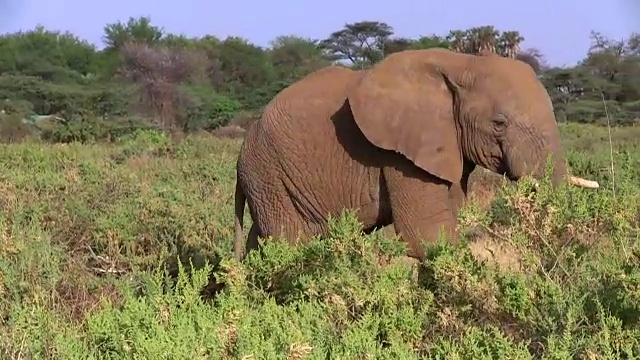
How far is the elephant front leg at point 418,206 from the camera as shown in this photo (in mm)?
4836

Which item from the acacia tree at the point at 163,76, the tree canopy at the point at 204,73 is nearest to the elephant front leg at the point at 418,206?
the tree canopy at the point at 204,73

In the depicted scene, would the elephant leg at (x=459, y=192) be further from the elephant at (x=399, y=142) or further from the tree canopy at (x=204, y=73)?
the tree canopy at (x=204, y=73)

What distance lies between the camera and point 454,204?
5.07 meters

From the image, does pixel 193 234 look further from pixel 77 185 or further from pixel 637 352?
pixel 637 352

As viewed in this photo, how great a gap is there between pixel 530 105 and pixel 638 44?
32.3 metres

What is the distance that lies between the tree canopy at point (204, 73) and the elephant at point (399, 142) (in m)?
15.9

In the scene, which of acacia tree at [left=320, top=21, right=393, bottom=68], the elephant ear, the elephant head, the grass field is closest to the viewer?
the grass field

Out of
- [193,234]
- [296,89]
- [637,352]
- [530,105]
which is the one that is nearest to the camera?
[637,352]

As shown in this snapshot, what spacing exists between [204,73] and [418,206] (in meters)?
38.2

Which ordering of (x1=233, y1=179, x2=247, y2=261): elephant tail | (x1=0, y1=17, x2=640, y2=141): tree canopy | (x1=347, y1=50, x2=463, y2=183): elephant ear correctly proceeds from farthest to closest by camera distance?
1. (x1=0, y1=17, x2=640, y2=141): tree canopy
2. (x1=233, y1=179, x2=247, y2=261): elephant tail
3. (x1=347, y1=50, x2=463, y2=183): elephant ear

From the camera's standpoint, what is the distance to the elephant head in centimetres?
475

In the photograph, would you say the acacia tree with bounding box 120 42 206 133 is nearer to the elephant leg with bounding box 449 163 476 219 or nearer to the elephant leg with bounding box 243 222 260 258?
the elephant leg with bounding box 243 222 260 258

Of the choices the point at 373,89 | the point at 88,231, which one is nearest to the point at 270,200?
the point at 373,89

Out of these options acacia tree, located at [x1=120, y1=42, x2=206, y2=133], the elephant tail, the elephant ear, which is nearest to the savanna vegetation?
the elephant tail
